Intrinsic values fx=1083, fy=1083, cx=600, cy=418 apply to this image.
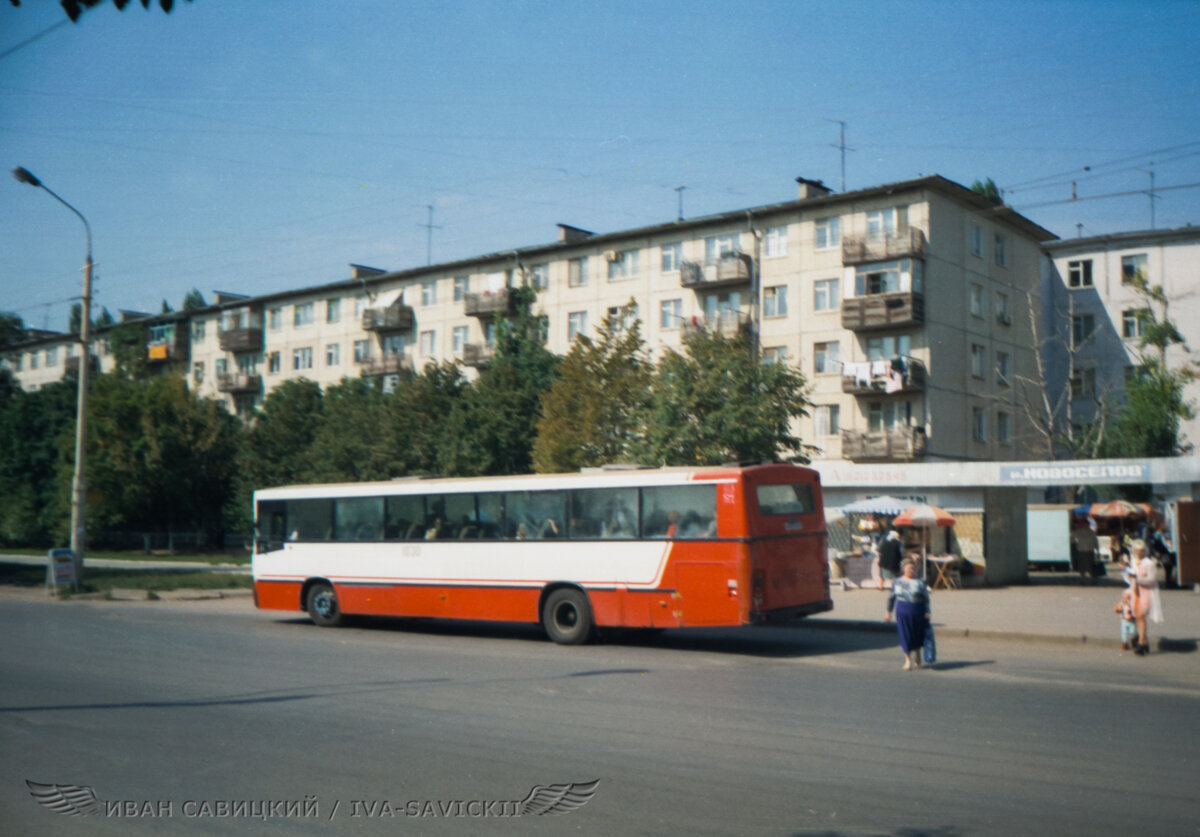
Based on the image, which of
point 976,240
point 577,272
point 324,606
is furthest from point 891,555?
point 577,272

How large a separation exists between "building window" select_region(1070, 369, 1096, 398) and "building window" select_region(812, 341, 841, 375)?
18.5m

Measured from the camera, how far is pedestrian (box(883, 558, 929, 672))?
44.5ft

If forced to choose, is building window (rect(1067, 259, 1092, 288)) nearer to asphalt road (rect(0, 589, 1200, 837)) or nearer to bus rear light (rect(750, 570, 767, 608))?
asphalt road (rect(0, 589, 1200, 837))

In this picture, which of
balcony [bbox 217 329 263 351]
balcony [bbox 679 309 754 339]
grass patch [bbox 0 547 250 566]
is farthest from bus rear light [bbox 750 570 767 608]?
balcony [bbox 217 329 263 351]

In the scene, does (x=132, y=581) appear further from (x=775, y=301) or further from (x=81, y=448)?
(x=775, y=301)

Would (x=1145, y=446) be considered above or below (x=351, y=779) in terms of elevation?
above

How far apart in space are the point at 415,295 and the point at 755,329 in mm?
23732

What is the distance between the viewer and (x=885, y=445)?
1887 inches

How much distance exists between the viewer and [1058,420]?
191ft

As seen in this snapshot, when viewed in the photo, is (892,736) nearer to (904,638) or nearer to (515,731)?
(515,731)

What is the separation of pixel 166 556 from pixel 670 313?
29514 millimetres

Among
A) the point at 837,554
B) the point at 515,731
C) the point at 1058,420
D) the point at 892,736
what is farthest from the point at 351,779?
the point at 1058,420

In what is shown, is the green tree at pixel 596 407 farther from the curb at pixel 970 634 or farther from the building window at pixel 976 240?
the building window at pixel 976 240

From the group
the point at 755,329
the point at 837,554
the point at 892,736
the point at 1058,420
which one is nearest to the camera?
the point at 892,736
